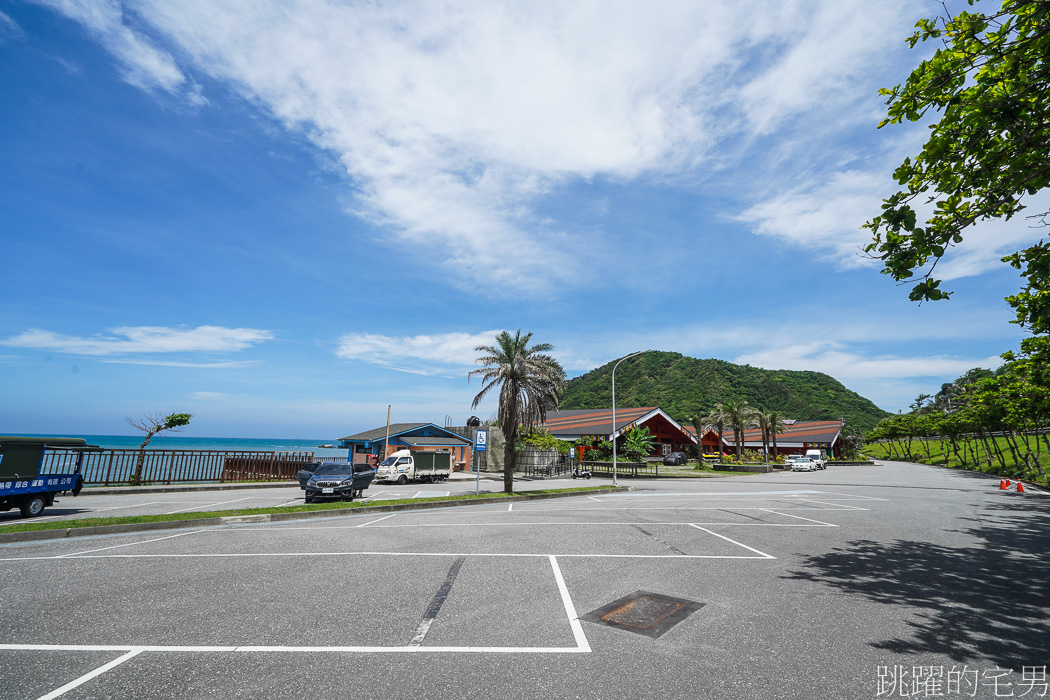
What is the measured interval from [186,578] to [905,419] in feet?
303

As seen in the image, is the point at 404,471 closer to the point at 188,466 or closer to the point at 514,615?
the point at 188,466

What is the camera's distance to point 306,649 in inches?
191

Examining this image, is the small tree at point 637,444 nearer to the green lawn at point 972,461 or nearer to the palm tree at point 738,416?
the palm tree at point 738,416

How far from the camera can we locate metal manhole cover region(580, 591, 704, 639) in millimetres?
5566

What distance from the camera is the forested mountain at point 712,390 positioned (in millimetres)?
89000

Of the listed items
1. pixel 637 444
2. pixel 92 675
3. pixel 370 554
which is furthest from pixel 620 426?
pixel 92 675

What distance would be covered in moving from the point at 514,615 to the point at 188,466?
27.2 metres

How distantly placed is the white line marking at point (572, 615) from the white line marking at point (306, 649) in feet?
0.40

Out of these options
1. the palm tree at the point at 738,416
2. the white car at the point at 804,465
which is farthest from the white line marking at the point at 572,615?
the palm tree at the point at 738,416

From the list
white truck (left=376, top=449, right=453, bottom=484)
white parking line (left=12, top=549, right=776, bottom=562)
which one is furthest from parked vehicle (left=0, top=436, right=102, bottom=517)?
white truck (left=376, top=449, right=453, bottom=484)

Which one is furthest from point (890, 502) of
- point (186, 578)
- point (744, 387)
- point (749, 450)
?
A: point (744, 387)

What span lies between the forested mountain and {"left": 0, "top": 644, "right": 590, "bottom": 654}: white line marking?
79766 mm

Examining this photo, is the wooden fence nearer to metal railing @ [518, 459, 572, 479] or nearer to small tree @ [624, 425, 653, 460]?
metal railing @ [518, 459, 572, 479]

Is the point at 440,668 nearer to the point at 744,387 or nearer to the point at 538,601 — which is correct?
the point at 538,601
